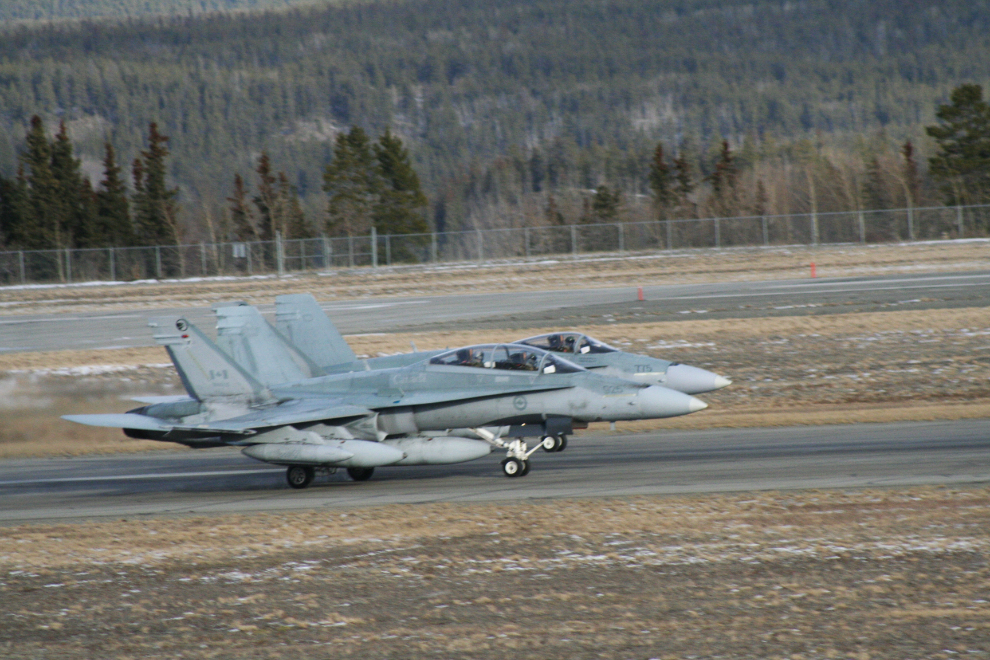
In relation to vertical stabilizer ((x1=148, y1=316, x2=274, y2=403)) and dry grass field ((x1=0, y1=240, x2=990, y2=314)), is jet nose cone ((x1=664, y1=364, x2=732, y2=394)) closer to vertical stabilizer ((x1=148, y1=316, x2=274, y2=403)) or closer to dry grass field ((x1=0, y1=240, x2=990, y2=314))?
vertical stabilizer ((x1=148, y1=316, x2=274, y2=403))

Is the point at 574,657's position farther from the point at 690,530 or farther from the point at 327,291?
the point at 327,291

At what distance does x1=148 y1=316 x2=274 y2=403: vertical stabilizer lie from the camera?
17.7 meters

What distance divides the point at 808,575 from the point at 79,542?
29.4ft

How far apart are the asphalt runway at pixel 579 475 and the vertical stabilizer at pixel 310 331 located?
2.89m

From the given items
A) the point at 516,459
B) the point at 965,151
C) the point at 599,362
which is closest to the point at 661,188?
the point at 965,151

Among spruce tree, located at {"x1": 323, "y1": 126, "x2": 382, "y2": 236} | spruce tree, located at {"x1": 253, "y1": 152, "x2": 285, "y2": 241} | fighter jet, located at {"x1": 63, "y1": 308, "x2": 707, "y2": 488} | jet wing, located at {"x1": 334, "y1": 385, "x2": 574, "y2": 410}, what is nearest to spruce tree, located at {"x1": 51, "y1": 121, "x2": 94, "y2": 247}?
spruce tree, located at {"x1": 253, "y1": 152, "x2": 285, "y2": 241}

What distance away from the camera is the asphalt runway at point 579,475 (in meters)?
14.8

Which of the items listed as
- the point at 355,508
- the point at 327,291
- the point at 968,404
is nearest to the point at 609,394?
the point at 355,508

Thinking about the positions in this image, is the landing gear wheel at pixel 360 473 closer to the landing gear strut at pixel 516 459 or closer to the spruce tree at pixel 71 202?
the landing gear strut at pixel 516 459

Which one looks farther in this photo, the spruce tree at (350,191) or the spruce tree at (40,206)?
the spruce tree at (350,191)

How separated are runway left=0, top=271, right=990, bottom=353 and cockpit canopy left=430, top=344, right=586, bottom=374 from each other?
54.0ft

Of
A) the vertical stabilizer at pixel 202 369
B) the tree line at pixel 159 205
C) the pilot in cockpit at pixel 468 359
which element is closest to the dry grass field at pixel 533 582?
the pilot in cockpit at pixel 468 359

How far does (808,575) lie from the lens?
9562 mm

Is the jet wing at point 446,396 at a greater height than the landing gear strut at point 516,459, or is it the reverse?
the jet wing at point 446,396
